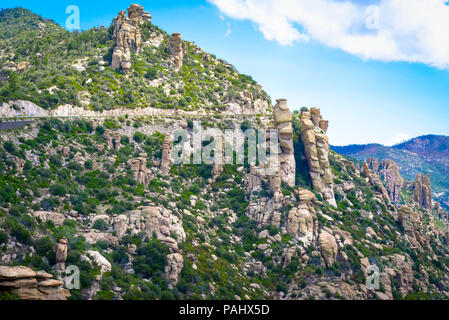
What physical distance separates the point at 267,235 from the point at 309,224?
239 inches

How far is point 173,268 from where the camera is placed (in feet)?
198

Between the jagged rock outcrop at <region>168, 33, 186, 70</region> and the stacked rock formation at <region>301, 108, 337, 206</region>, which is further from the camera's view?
the jagged rock outcrop at <region>168, 33, 186, 70</region>

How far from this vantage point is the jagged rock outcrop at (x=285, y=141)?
8650 cm

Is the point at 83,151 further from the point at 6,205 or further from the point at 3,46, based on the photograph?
the point at 3,46

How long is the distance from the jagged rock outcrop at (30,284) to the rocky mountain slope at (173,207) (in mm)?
118

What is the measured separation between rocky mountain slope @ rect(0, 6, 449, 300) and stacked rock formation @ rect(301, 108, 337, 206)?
217 mm

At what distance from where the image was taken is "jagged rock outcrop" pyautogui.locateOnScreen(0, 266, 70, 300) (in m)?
43.5

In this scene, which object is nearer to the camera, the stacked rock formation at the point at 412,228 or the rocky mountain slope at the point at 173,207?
the rocky mountain slope at the point at 173,207

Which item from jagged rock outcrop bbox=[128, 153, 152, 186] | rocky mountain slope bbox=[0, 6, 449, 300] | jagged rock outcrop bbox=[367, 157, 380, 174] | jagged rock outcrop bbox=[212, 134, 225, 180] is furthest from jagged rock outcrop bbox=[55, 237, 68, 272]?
jagged rock outcrop bbox=[367, 157, 380, 174]

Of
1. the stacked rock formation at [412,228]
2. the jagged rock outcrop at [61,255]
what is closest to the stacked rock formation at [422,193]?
the stacked rock formation at [412,228]

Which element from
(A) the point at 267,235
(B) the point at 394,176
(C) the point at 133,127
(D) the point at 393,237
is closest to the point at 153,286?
(A) the point at 267,235

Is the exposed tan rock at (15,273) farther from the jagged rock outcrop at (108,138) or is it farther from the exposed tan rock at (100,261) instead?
the jagged rock outcrop at (108,138)

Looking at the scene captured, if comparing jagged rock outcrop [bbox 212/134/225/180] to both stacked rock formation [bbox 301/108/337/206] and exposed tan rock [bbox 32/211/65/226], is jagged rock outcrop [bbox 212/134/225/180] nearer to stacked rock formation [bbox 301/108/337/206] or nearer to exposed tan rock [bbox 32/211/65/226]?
stacked rock formation [bbox 301/108/337/206]

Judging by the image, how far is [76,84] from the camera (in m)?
92.6
